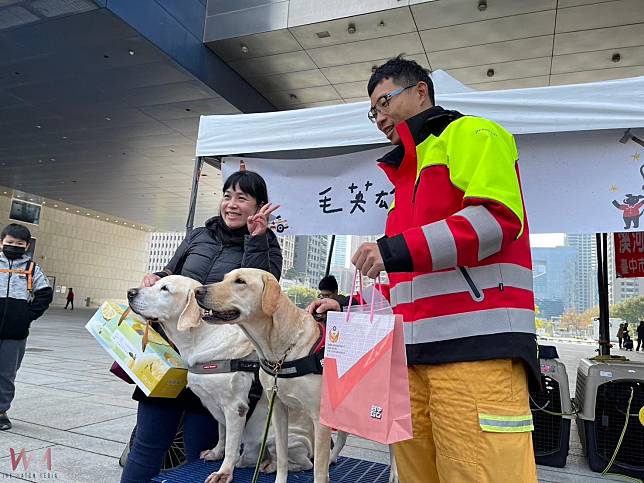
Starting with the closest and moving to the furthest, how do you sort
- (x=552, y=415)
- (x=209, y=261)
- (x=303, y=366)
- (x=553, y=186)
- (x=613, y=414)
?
(x=303, y=366), (x=209, y=261), (x=553, y=186), (x=613, y=414), (x=552, y=415)

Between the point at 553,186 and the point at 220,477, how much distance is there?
106 inches

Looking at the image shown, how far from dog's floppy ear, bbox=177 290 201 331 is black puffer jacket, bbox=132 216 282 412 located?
7.8 inches

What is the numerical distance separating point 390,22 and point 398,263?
9709 millimetres

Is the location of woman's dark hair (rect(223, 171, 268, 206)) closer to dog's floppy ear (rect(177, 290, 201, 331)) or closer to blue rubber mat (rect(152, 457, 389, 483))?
dog's floppy ear (rect(177, 290, 201, 331))

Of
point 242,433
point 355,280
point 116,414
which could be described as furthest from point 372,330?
point 116,414

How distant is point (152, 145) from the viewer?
56.5 ft

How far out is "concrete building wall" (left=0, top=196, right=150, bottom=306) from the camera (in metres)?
38.1

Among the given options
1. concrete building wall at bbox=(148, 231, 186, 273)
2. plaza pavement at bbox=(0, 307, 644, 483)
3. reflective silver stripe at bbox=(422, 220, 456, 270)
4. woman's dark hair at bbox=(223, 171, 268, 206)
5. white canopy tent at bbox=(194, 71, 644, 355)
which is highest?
concrete building wall at bbox=(148, 231, 186, 273)

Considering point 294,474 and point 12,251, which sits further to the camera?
point 12,251

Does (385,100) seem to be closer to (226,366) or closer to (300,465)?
(226,366)

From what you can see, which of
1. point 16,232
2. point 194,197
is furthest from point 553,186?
point 16,232

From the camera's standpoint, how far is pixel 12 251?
14.6 feet

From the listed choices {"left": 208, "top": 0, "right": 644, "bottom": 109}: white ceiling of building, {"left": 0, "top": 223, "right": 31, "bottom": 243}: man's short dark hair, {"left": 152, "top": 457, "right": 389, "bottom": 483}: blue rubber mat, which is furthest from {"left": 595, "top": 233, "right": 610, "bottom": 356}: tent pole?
{"left": 0, "top": 223, "right": 31, "bottom": 243}: man's short dark hair

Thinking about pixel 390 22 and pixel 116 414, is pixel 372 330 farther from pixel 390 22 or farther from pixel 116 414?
pixel 390 22
